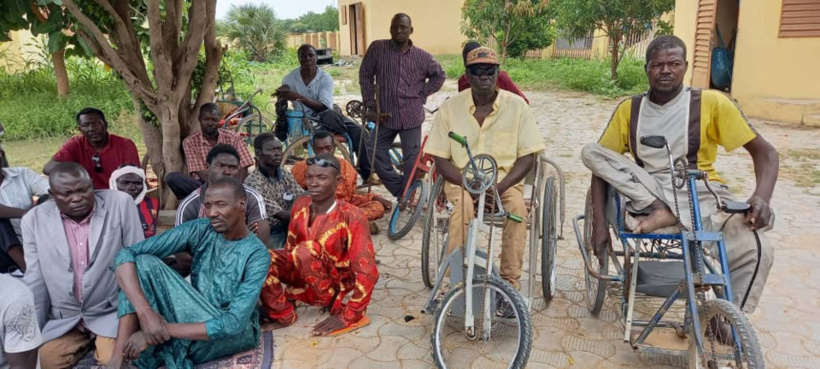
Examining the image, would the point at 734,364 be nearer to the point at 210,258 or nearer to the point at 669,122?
the point at 669,122

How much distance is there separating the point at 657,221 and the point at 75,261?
2.98 m

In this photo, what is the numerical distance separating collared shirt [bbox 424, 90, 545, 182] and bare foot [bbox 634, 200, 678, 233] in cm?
80

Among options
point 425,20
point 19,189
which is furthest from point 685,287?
point 425,20

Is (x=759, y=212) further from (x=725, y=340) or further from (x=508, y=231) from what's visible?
(x=508, y=231)

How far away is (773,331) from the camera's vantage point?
138 inches

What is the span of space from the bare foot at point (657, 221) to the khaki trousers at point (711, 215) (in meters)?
0.04

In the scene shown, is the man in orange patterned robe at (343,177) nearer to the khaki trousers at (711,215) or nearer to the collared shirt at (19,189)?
the collared shirt at (19,189)

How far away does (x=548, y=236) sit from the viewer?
3.62 m

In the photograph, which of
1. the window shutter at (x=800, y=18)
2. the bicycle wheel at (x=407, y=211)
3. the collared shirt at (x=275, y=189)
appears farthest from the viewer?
the window shutter at (x=800, y=18)

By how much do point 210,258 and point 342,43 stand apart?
24937 millimetres

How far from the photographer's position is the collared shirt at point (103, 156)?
4648 mm

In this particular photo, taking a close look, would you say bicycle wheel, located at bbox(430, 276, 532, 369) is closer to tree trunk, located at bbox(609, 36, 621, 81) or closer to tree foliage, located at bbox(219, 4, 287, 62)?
tree trunk, located at bbox(609, 36, 621, 81)

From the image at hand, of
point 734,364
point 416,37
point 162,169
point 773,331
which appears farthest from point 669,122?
point 416,37

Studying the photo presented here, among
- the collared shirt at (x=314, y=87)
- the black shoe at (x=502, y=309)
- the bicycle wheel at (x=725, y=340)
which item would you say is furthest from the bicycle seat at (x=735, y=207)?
the collared shirt at (x=314, y=87)
